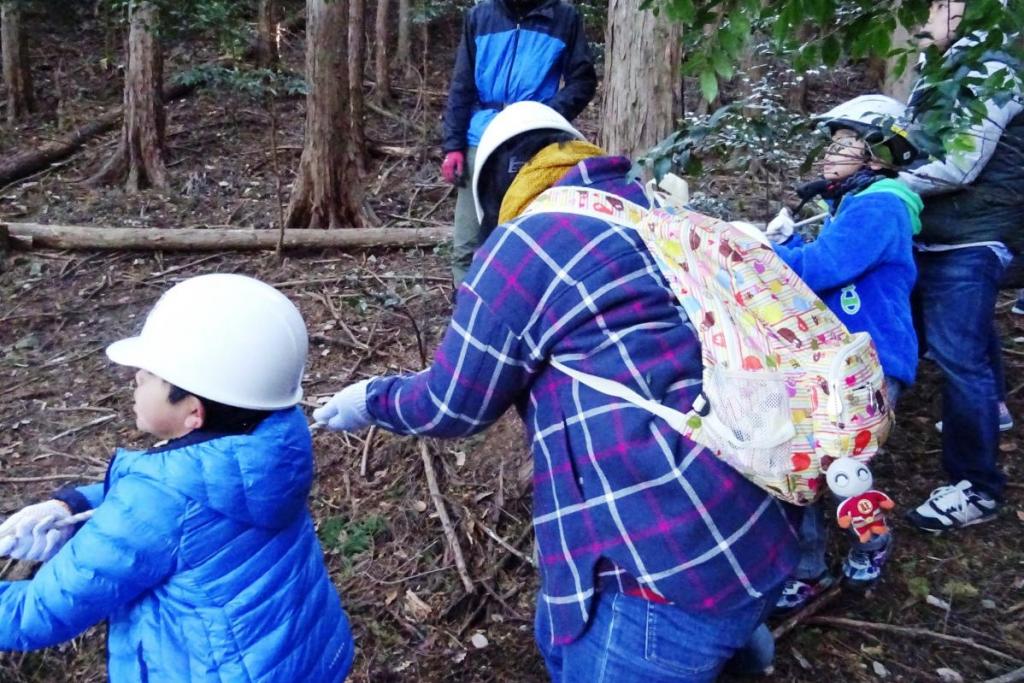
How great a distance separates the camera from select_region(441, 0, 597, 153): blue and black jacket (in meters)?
4.23

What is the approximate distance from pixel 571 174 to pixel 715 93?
1.15 ft

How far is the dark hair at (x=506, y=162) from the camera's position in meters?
1.87

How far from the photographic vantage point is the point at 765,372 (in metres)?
1.55

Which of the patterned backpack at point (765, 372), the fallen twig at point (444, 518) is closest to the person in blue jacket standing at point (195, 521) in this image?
the patterned backpack at point (765, 372)

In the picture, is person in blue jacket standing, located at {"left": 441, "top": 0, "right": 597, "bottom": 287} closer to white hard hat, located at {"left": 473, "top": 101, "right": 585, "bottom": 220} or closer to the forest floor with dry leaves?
the forest floor with dry leaves

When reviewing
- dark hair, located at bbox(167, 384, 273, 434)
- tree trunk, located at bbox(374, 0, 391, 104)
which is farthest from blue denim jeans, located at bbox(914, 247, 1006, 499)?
tree trunk, located at bbox(374, 0, 391, 104)

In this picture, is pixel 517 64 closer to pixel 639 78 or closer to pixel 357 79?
pixel 639 78

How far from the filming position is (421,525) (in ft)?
11.1

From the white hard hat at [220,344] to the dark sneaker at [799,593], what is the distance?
199 centimetres

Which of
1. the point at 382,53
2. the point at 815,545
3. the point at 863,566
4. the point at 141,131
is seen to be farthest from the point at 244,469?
the point at 382,53

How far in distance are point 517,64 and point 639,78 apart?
A: 1190 millimetres

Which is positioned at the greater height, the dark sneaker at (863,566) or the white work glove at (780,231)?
the white work glove at (780,231)

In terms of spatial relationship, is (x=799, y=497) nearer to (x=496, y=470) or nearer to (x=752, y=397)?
(x=752, y=397)

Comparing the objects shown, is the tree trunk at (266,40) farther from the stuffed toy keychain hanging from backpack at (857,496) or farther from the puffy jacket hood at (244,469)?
the stuffed toy keychain hanging from backpack at (857,496)
